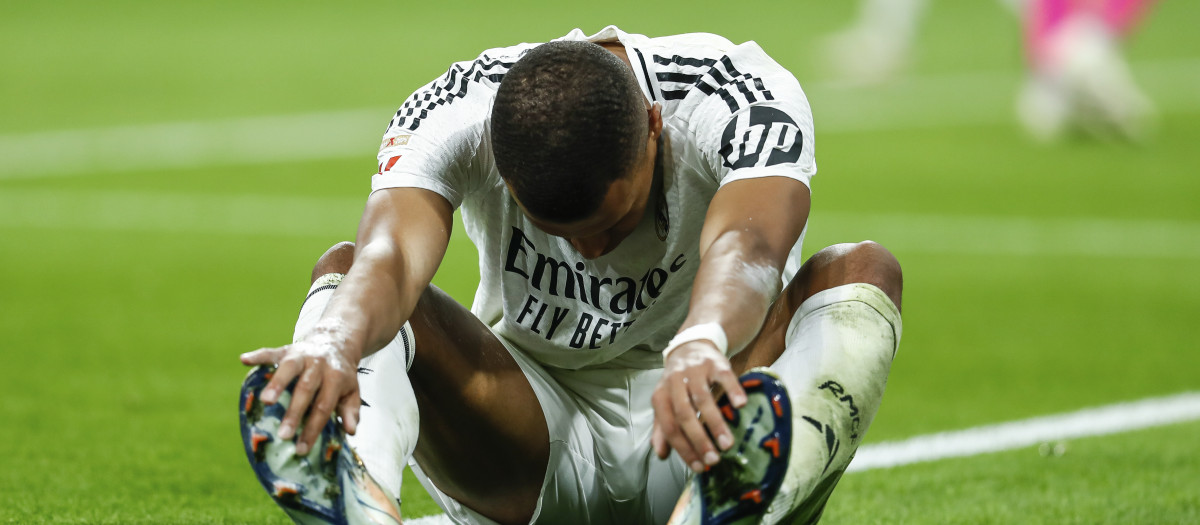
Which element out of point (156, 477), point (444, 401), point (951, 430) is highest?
point (444, 401)

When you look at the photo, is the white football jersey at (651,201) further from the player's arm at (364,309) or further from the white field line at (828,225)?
the white field line at (828,225)

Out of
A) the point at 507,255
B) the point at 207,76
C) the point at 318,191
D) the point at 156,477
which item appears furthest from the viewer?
the point at 207,76

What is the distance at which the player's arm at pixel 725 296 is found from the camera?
207 cm

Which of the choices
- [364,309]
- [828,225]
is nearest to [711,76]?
[364,309]

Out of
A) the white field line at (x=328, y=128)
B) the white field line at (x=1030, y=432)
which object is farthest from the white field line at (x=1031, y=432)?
the white field line at (x=328, y=128)

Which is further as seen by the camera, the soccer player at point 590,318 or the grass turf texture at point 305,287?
the grass turf texture at point 305,287

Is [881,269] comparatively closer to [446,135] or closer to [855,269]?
[855,269]

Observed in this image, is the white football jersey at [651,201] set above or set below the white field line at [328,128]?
above

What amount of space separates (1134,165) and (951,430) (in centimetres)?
668

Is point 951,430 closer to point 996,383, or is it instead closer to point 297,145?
point 996,383

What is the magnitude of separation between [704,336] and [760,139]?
489 millimetres

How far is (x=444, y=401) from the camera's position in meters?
2.70

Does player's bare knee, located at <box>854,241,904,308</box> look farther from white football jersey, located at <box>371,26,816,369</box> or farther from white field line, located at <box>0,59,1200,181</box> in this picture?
white field line, located at <box>0,59,1200,181</box>

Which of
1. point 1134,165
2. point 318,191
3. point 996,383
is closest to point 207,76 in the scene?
point 318,191
